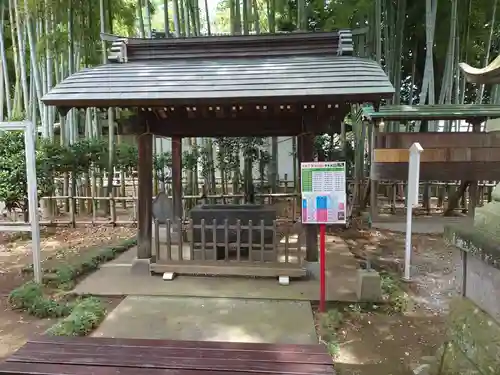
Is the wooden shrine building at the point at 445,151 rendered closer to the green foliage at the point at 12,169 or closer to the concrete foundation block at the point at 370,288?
the concrete foundation block at the point at 370,288

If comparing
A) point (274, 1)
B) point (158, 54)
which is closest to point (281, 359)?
point (158, 54)

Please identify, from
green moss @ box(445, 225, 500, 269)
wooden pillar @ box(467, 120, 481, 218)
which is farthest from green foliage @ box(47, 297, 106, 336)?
wooden pillar @ box(467, 120, 481, 218)

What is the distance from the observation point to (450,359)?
7.68 feet

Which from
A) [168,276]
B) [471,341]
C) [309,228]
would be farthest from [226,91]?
[471,341]

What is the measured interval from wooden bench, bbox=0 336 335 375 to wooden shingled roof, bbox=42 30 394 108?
9.34 feet

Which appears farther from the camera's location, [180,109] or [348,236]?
A: [348,236]

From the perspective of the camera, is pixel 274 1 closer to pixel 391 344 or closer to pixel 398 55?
pixel 398 55

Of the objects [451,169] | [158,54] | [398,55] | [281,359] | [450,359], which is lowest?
[450,359]

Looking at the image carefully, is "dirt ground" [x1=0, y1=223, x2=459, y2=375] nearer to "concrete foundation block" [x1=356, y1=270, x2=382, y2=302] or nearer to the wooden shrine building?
"concrete foundation block" [x1=356, y1=270, x2=382, y2=302]

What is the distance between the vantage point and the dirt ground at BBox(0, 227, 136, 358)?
11.9 feet

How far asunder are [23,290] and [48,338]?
8.09 feet

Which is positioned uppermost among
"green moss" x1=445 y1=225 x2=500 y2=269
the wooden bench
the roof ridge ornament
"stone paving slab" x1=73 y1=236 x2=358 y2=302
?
the roof ridge ornament

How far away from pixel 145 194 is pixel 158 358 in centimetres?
341

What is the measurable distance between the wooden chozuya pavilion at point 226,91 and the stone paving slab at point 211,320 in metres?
0.84
